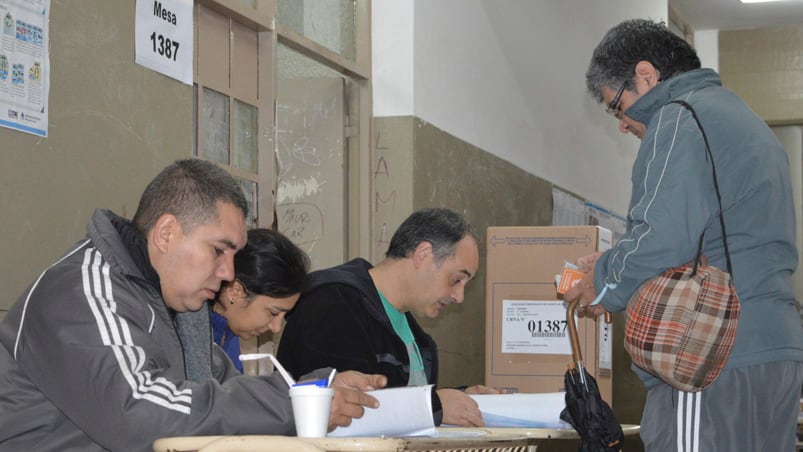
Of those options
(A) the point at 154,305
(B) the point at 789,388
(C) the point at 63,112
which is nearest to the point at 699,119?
(B) the point at 789,388

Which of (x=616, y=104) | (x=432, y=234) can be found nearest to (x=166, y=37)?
(x=432, y=234)

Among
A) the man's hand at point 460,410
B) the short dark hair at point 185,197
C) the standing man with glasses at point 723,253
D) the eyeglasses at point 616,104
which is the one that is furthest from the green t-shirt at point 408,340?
→ the short dark hair at point 185,197

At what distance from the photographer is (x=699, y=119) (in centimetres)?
262

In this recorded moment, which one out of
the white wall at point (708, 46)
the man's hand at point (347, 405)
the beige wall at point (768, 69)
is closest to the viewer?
the man's hand at point (347, 405)

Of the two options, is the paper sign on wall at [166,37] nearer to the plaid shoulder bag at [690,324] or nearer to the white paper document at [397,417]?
the white paper document at [397,417]

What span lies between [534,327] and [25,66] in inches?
101

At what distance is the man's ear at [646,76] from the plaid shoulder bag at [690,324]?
22.7 inches

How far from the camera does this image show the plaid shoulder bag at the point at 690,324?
249cm

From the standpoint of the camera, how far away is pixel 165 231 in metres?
2.17

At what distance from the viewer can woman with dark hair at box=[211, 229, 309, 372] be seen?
277 centimetres

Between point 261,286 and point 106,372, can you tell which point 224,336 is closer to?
point 261,286

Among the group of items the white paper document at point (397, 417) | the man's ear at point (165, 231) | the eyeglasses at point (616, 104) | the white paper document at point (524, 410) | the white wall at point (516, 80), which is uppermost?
the white wall at point (516, 80)

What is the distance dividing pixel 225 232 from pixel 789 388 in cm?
140

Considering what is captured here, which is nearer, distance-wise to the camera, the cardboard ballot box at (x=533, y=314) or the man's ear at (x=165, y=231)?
the man's ear at (x=165, y=231)
